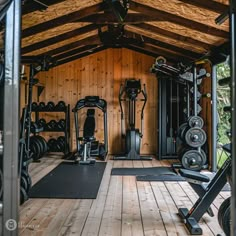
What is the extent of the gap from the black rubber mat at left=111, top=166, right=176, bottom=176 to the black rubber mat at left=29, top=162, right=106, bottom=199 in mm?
296

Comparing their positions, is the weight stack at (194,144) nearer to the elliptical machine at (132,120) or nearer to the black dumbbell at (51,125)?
the elliptical machine at (132,120)

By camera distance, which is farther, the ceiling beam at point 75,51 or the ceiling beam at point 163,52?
the ceiling beam at point 75,51

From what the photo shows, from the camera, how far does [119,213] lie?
3389 millimetres

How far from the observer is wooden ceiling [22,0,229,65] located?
13.8ft

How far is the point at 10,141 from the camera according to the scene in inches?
39.2

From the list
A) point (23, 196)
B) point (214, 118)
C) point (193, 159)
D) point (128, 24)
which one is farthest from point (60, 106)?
point (23, 196)

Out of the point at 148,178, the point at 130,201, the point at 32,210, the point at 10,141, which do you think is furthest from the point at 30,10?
the point at 10,141

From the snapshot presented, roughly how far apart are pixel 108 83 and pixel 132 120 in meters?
1.16

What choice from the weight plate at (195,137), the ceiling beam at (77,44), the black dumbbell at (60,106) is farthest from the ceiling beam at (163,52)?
the black dumbbell at (60,106)

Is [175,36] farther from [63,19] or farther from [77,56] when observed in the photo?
[77,56]

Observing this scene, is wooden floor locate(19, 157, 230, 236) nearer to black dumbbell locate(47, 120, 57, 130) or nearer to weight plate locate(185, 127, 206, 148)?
weight plate locate(185, 127, 206, 148)

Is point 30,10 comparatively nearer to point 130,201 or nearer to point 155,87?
point 130,201

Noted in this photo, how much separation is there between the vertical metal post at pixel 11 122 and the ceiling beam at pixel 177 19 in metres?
3.91

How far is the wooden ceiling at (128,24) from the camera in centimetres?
421
